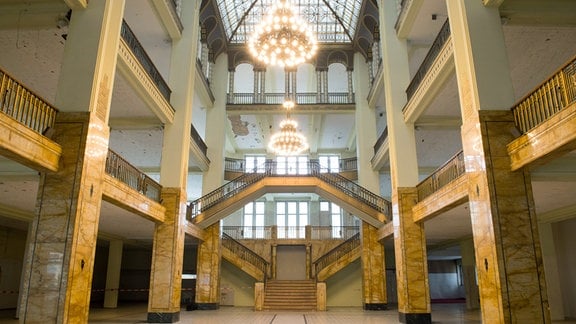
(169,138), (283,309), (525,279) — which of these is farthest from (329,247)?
(525,279)

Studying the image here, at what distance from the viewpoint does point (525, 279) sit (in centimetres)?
708

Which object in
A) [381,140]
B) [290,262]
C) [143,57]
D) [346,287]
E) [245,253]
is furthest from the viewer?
[290,262]

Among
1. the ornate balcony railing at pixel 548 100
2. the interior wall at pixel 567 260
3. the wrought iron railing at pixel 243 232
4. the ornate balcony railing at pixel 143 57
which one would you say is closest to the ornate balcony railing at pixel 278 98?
the wrought iron railing at pixel 243 232

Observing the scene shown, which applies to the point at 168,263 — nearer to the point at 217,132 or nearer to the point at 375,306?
the point at 375,306

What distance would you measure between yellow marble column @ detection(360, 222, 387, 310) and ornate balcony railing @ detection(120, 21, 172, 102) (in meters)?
9.91

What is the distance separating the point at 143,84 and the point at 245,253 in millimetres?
10722

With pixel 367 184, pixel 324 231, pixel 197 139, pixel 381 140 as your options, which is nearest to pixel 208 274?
pixel 197 139

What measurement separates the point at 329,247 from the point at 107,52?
1557cm

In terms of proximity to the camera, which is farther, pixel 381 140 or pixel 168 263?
pixel 381 140

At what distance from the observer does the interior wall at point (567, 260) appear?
45.1ft

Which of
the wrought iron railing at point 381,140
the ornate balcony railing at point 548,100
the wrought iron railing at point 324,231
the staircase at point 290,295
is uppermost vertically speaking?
the wrought iron railing at point 381,140

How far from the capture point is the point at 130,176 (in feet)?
37.2

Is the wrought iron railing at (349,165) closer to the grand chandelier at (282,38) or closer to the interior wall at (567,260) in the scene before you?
the interior wall at (567,260)

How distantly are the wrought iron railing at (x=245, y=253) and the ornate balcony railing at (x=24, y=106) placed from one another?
41.5ft
